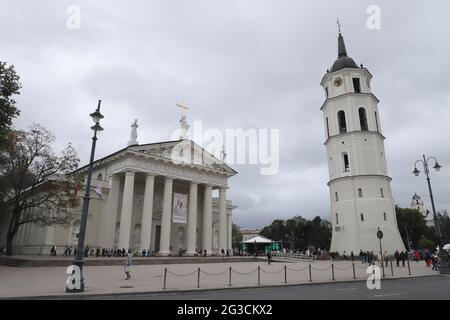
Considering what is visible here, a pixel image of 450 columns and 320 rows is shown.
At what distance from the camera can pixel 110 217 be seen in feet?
125

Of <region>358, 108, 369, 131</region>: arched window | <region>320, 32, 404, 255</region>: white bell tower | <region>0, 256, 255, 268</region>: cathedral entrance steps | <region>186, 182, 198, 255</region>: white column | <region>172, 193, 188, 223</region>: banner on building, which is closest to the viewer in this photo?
<region>0, 256, 255, 268</region>: cathedral entrance steps

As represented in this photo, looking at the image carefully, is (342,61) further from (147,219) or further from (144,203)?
(147,219)

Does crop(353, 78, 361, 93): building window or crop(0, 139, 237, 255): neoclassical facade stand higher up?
crop(353, 78, 361, 93): building window

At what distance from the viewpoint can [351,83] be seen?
49.2 m

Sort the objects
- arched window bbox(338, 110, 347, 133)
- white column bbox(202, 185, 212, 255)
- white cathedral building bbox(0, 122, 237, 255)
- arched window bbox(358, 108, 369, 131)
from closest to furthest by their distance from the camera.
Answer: white cathedral building bbox(0, 122, 237, 255)
white column bbox(202, 185, 212, 255)
arched window bbox(358, 108, 369, 131)
arched window bbox(338, 110, 347, 133)

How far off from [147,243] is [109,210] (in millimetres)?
6313

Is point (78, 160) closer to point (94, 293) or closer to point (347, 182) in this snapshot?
point (94, 293)

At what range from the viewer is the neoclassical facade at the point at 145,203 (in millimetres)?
36281

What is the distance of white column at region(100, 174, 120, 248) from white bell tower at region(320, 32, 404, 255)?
29858mm

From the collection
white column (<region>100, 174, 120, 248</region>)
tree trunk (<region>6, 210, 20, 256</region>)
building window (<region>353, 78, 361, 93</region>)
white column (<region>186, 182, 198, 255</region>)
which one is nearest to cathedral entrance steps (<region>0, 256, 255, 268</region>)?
tree trunk (<region>6, 210, 20, 256</region>)

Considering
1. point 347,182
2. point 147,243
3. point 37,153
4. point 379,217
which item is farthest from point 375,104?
point 37,153

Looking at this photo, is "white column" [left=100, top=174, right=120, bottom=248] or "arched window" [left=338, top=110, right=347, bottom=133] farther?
"arched window" [left=338, top=110, right=347, bottom=133]

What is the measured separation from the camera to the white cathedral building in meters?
36.2

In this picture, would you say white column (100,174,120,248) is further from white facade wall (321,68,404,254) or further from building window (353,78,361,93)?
building window (353,78,361,93)
